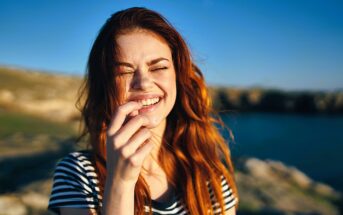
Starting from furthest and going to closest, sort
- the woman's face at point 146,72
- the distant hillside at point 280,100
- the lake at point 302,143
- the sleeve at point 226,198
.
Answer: the distant hillside at point 280,100 < the lake at point 302,143 < the sleeve at point 226,198 < the woman's face at point 146,72

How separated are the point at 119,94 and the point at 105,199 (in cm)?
80

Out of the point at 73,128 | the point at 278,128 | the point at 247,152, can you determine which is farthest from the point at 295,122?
the point at 73,128

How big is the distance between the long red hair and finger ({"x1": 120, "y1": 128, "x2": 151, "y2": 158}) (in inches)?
26.2

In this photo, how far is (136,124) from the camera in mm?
1670

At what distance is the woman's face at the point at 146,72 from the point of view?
7.38ft

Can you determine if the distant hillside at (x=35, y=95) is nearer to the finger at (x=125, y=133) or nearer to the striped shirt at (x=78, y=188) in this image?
the striped shirt at (x=78, y=188)

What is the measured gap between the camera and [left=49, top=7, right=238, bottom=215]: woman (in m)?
1.69

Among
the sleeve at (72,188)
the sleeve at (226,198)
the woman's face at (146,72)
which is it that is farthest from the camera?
the sleeve at (226,198)

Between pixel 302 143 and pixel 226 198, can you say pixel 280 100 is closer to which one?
pixel 302 143

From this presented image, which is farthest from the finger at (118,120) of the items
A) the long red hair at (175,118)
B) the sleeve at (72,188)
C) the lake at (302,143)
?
the lake at (302,143)

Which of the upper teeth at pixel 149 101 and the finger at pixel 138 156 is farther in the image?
the upper teeth at pixel 149 101

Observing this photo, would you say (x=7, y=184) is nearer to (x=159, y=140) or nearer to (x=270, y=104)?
(x=159, y=140)

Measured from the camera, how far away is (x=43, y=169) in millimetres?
7918

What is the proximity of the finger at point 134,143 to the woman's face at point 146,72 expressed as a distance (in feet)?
1.60
